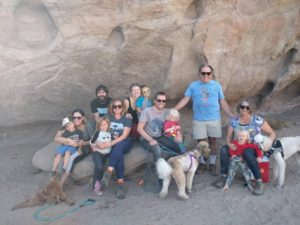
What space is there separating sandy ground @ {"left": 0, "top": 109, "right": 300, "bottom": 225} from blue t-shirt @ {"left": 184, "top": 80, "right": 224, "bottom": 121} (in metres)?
0.78

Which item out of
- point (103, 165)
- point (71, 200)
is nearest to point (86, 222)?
point (71, 200)

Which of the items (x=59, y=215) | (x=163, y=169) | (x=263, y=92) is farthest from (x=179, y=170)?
(x=263, y=92)

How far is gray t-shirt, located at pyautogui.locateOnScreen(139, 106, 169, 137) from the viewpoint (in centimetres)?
542

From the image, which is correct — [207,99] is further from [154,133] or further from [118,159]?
[118,159]

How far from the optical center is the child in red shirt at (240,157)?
4973mm

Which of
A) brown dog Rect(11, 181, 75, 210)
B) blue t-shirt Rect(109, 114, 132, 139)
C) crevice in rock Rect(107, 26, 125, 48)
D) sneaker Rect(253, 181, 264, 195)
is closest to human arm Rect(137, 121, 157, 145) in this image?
blue t-shirt Rect(109, 114, 132, 139)

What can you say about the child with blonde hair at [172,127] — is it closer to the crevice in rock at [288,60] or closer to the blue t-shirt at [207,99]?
the blue t-shirt at [207,99]

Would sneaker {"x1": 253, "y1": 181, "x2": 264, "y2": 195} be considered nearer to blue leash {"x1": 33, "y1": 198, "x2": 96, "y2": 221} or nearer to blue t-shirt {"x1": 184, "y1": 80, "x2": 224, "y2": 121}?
blue t-shirt {"x1": 184, "y1": 80, "x2": 224, "y2": 121}

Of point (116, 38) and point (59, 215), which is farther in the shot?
point (116, 38)

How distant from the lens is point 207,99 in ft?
18.2

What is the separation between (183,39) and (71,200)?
2852mm

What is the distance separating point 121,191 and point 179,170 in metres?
0.77

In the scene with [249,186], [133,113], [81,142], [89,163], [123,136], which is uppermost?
[133,113]

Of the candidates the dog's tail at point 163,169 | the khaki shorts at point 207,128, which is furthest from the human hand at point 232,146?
the dog's tail at point 163,169
